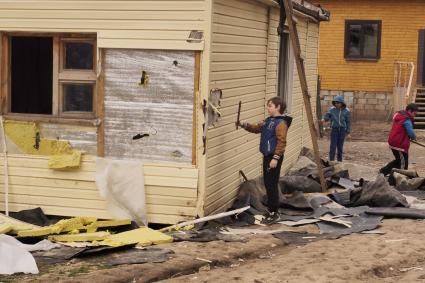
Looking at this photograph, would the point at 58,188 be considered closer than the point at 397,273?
No

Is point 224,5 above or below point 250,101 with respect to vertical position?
above

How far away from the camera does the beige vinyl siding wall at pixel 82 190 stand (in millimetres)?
9211

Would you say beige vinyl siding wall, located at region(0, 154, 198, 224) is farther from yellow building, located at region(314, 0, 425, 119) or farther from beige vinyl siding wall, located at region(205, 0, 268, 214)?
Answer: yellow building, located at region(314, 0, 425, 119)

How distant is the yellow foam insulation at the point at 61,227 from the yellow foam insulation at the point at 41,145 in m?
0.70

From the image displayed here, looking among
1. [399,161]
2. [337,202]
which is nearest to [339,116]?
[399,161]

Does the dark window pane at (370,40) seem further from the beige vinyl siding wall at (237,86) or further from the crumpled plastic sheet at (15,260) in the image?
the crumpled plastic sheet at (15,260)

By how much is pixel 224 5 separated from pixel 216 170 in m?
2.06

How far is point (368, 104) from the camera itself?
28000 mm

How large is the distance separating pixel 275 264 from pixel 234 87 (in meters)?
3.23

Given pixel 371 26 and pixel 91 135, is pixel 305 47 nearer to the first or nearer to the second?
pixel 91 135

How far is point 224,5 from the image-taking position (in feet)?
31.2

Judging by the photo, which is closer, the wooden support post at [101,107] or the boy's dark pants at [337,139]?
the wooden support post at [101,107]

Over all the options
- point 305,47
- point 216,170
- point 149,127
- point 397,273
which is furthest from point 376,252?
point 305,47

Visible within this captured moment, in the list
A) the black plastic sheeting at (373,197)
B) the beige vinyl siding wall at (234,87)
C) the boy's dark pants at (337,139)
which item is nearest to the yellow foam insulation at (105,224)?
the beige vinyl siding wall at (234,87)
